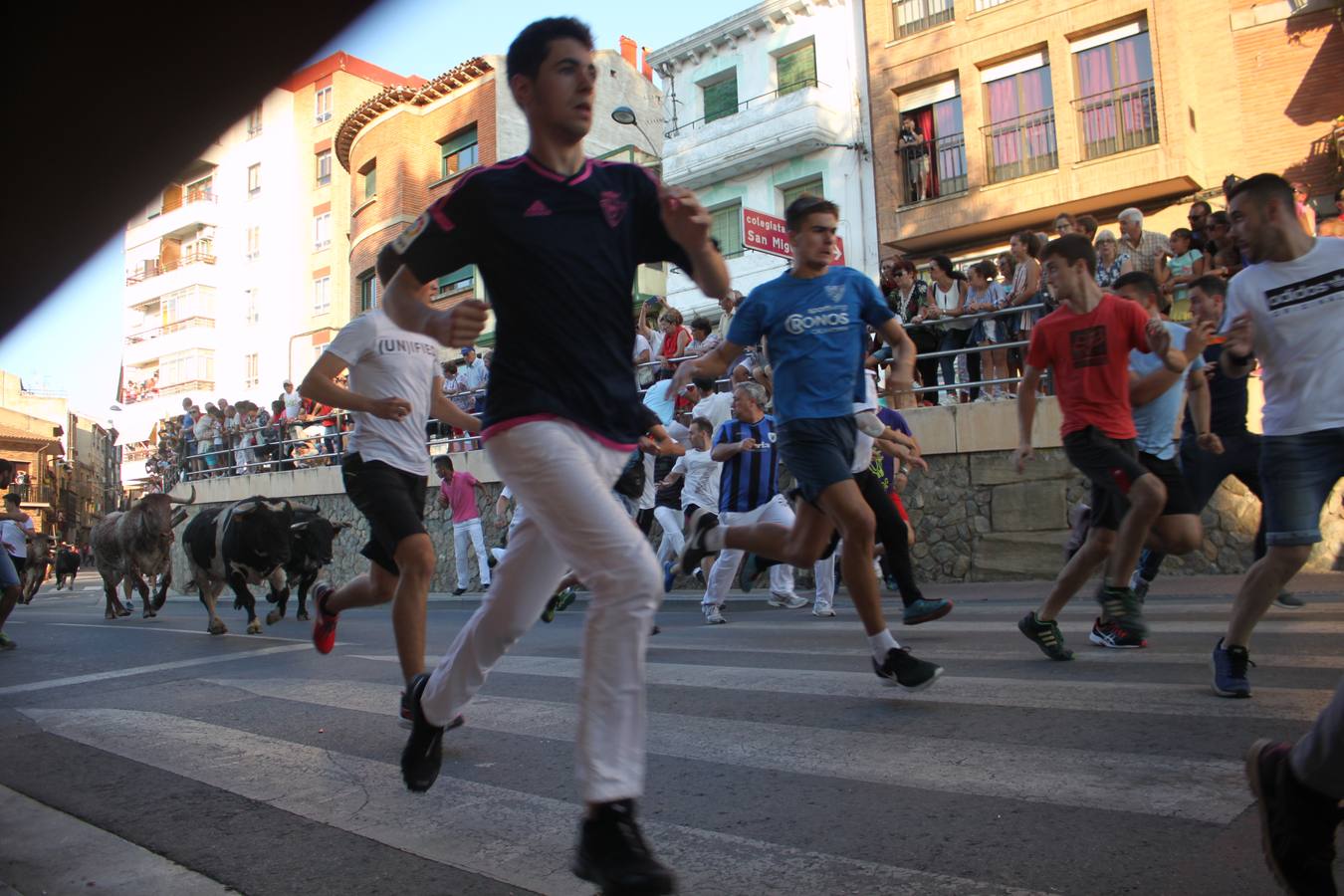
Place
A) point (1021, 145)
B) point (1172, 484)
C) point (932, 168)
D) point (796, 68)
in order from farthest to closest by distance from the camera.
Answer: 1. point (796, 68)
2. point (932, 168)
3. point (1021, 145)
4. point (1172, 484)

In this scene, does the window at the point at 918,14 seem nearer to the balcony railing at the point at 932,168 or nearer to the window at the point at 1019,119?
the window at the point at 1019,119

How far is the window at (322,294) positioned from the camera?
43.3 m

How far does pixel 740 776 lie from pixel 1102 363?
309 cm

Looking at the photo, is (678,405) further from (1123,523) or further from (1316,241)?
(1316,241)

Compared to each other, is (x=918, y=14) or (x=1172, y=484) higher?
(x=918, y=14)

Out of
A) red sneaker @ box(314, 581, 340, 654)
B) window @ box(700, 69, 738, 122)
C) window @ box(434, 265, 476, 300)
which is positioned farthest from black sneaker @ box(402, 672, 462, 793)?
window @ box(434, 265, 476, 300)

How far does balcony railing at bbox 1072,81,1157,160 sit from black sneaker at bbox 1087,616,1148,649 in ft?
53.7

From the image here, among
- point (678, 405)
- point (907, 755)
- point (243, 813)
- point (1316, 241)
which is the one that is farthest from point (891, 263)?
point (243, 813)

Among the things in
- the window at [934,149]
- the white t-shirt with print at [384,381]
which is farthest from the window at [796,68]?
the white t-shirt with print at [384,381]

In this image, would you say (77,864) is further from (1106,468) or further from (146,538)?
(146,538)

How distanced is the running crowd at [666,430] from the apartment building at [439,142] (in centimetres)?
2489

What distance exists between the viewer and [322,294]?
4378cm

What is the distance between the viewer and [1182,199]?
19.6 metres

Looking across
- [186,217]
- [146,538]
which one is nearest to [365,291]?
[186,217]
